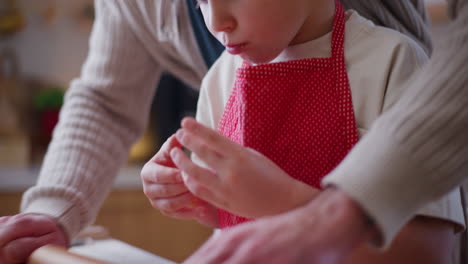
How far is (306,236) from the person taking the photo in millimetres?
386

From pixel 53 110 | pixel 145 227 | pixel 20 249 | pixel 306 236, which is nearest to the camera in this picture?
pixel 306 236

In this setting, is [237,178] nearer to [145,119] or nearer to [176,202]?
[176,202]


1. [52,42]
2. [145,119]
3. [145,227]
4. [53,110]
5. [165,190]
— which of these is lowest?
[145,227]

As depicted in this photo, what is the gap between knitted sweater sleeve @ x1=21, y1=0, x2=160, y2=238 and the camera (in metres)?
0.87

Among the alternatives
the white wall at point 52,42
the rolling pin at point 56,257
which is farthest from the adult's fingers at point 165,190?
the white wall at point 52,42

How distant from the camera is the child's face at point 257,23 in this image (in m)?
0.54

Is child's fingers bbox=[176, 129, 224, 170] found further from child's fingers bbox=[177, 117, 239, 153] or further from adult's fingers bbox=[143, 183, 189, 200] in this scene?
adult's fingers bbox=[143, 183, 189, 200]

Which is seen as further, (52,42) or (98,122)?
(52,42)

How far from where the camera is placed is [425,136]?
1.42 ft

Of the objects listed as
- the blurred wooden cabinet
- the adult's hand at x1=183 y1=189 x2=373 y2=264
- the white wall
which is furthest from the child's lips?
the white wall

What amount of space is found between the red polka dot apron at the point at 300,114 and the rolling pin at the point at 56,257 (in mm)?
199

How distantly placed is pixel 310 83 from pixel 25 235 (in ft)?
1.39

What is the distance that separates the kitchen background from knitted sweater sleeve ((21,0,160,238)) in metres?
1.37

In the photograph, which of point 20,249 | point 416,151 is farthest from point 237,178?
point 20,249
